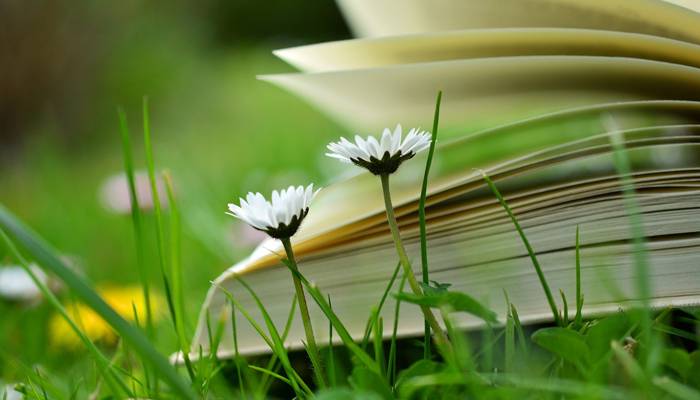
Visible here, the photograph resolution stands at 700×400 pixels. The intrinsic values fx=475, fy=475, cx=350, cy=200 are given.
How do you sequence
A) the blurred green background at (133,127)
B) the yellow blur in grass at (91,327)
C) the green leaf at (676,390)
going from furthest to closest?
1. the blurred green background at (133,127)
2. the yellow blur in grass at (91,327)
3. the green leaf at (676,390)

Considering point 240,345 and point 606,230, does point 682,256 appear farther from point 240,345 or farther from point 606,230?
point 240,345

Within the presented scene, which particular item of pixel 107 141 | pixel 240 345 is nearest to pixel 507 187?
pixel 240 345

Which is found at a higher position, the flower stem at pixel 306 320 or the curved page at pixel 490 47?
the curved page at pixel 490 47

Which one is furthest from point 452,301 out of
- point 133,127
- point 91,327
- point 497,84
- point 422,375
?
point 133,127

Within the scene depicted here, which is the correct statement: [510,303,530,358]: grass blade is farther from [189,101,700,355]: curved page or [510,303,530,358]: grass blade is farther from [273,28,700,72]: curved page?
[273,28,700,72]: curved page

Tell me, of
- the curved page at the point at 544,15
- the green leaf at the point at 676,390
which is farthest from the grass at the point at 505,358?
the curved page at the point at 544,15

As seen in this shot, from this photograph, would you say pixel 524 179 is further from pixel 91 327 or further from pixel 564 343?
pixel 91 327

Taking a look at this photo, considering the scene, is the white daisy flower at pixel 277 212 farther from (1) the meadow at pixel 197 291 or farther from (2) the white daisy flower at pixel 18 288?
(2) the white daisy flower at pixel 18 288
